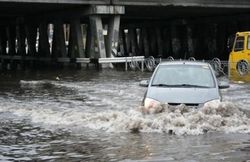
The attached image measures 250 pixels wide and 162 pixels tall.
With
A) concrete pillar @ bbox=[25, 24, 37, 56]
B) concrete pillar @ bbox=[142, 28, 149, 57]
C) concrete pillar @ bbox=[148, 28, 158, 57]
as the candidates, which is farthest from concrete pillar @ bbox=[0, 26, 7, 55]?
concrete pillar @ bbox=[148, 28, 158, 57]

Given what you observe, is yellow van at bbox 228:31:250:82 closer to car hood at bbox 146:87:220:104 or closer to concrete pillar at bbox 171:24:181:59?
car hood at bbox 146:87:220:104

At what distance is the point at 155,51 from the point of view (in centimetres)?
5859

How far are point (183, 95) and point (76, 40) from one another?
30.7 metres

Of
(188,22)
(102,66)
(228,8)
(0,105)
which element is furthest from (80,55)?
(0,105)

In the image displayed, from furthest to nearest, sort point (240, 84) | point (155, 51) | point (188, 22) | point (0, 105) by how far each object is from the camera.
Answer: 1. point (155, 51)
2. point (188, 22)
3. point (240, 84)
4. point (0, 105)

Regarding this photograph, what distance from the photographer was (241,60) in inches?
947

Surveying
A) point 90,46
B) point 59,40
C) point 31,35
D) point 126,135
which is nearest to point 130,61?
point 90,46

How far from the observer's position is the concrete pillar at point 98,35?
37531 millimetres

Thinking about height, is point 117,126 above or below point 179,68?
below

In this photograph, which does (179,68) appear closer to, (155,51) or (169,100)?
(169,100)

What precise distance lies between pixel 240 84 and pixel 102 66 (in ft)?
48.9

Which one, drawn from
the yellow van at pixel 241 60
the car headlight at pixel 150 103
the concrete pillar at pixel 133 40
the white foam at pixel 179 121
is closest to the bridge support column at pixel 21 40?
the concrete pillar at pixel 133 40

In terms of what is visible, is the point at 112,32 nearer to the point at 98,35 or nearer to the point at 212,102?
the point at 98,35

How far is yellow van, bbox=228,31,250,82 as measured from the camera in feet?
78.2
